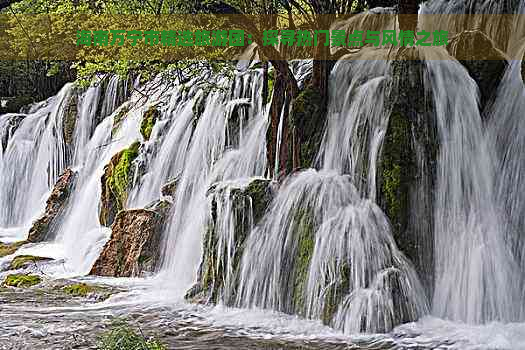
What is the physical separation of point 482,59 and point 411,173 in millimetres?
2398

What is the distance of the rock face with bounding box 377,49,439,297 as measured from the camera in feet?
29.6

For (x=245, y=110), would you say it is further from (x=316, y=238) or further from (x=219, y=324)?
(x=219, y=324)

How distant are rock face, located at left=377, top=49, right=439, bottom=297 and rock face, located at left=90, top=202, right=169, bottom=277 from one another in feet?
16.4

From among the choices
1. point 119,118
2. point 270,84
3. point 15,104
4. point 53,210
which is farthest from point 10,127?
point 270,84

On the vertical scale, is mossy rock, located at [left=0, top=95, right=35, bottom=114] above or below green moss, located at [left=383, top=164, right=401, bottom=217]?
above

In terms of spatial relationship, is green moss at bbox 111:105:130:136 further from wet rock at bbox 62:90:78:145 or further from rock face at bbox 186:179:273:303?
rock face at bbox 186:179:273:303

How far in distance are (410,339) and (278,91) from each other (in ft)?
17.2

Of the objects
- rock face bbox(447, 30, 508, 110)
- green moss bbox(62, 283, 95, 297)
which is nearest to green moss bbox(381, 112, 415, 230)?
rock face bbox(447, 30, 508, 110)

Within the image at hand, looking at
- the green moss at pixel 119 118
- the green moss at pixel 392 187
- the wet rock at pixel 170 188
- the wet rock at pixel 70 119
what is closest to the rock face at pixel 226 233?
the green moss at pixel 392 187

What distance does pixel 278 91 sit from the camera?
11562 millimetres

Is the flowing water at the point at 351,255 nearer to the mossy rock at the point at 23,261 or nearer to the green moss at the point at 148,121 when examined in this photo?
the mossy rock at the point at 23,261

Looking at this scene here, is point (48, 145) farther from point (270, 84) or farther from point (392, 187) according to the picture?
point (392, 187)

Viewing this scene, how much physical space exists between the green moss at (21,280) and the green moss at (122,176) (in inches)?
138

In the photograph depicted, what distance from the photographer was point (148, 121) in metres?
16.4
